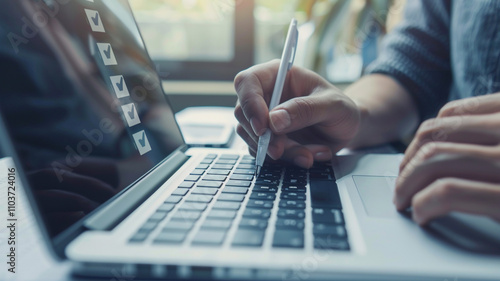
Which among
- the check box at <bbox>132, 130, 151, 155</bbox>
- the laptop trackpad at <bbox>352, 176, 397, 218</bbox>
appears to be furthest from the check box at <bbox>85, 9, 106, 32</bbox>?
the laptop trackpad at <bbox>352, 176, 397, 218</bbox>

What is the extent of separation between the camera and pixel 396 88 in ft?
2.25

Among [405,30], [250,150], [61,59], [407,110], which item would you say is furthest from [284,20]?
[61,59]

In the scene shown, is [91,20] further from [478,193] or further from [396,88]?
[396,88]

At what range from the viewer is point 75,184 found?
274 mm

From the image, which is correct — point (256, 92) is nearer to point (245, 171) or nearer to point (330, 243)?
point (245, 171)

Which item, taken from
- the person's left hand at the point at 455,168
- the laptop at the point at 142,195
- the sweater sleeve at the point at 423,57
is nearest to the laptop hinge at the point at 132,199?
the laptop at the point at 142,195

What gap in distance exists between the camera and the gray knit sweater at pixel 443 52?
1.88ft

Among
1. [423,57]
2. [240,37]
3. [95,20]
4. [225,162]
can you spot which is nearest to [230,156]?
[225,162]

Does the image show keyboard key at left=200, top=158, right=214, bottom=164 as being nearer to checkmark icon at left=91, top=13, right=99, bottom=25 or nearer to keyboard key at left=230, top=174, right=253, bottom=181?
keyboard key at left=230, top=174, right=253, bottom=181

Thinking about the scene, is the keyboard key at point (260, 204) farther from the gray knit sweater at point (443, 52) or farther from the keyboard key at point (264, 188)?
the gray knit sweater at point (443, 52)

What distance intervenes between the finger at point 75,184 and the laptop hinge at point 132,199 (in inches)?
0.4

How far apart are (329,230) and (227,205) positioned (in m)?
0.09

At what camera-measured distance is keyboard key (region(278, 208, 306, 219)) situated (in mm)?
279

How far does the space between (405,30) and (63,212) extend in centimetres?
74
